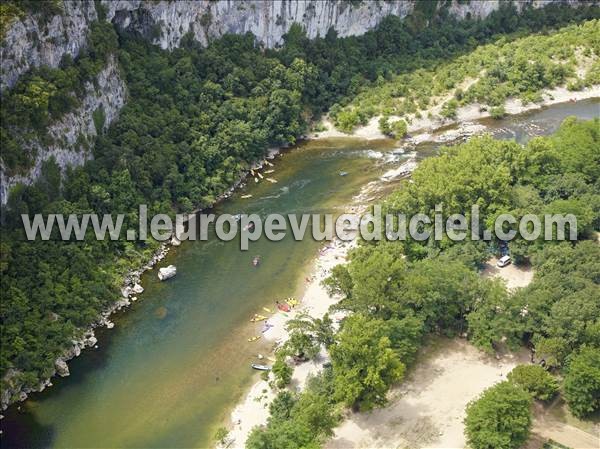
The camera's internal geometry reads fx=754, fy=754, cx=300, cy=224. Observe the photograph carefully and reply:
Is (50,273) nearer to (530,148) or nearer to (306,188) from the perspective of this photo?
(306,188)

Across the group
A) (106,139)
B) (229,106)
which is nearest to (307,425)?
(106,139)

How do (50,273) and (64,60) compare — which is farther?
(64,60)

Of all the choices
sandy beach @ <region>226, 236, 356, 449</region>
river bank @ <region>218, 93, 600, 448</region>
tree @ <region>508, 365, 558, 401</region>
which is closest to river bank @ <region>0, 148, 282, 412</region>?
sandy beach @ <region>226, 236, 356, 449</region>

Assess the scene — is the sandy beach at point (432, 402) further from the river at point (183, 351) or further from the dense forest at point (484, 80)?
the dense forest at point (484, 80)

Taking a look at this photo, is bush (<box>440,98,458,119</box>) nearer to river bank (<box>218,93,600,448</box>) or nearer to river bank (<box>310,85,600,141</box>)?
river bank (<box>310,85,600,141</box>)

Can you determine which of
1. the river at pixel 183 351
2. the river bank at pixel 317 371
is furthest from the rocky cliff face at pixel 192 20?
the river bank at pixel 317 371

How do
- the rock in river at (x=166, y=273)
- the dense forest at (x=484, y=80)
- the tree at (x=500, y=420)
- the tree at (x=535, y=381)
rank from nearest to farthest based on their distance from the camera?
the tree at (x=500, y=420) → the tree at (x=535, y=381) → the rock in river at (x=166, y=273) → the dense forest at (x=484, y=80)
